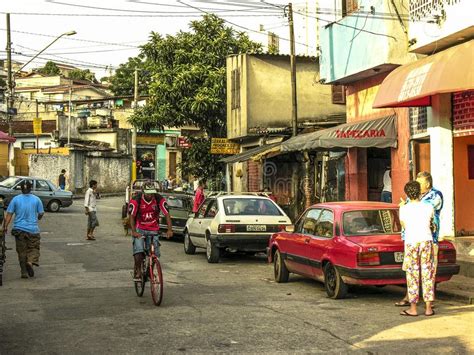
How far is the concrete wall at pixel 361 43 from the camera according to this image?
16.7 m

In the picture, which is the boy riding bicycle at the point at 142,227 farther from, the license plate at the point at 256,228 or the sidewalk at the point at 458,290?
the license plate at the point at 256,228

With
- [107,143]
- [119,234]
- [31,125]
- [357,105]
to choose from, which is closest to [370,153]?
[357,105]

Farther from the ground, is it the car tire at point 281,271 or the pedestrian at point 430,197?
the pedestrian at point 430,197

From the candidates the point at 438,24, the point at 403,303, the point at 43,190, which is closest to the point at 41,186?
the point at 43,190

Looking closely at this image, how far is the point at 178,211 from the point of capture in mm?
21688

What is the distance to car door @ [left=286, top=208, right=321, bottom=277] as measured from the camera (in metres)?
11.0

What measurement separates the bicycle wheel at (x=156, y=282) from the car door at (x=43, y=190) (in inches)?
903

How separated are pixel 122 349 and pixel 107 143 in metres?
47.6

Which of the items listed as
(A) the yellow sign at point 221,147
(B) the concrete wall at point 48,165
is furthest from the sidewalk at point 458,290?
(B) the concrete wall at point 48,165

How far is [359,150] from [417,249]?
11673 millimetres

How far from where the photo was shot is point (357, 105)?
782 inches

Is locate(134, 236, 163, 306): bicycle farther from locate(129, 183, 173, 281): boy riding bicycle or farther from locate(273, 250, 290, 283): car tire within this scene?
locate(273, 250, 290, 283): car tire

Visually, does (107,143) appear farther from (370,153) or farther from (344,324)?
(344,324)

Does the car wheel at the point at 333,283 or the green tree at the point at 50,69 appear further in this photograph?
the green tree at the point at 50,69
